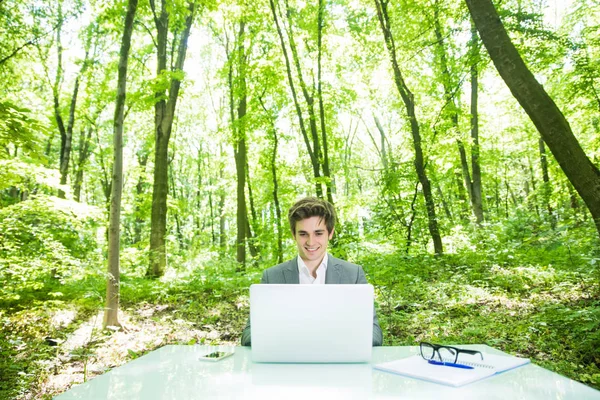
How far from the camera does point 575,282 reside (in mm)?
6547

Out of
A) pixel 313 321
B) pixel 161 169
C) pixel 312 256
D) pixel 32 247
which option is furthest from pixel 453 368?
pixel 161 169

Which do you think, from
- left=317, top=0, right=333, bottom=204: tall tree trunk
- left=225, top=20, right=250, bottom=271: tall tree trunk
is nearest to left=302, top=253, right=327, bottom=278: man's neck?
left=317, top=0, right=333, bottom=204: tall tree trunk

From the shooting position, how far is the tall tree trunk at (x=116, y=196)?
597 cm

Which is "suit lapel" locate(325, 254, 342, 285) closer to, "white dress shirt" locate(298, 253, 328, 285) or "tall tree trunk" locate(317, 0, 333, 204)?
"white dress shirt" locate(298, 253, 328, 285)

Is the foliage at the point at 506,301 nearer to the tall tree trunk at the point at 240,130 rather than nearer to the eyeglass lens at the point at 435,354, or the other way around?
the eyeglass lens at the point at 435,354

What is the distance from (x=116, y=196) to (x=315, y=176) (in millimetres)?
7365

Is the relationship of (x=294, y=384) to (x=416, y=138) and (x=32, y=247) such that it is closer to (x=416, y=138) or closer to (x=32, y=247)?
(x=32, y=247)

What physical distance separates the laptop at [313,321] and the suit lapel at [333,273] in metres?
1.07

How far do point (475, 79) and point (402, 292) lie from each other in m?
9.00

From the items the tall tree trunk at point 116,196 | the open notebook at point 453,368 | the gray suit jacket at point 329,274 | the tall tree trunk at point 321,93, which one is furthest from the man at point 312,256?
the tall tree trunk at point 321,93

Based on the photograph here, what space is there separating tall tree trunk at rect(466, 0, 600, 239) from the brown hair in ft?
10.8

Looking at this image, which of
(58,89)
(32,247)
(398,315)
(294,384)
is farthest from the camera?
(58,89)

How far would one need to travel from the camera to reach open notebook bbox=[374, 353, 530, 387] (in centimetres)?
161

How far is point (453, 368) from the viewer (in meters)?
1.76
